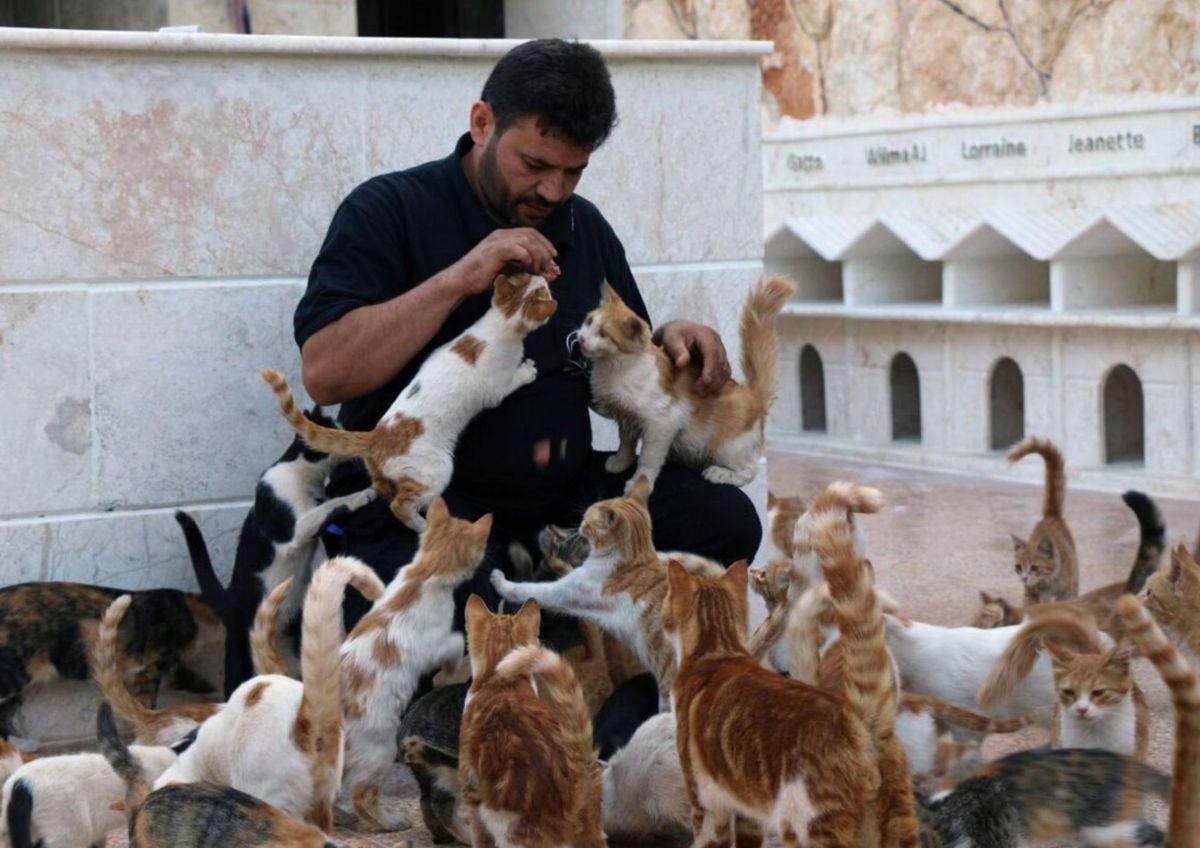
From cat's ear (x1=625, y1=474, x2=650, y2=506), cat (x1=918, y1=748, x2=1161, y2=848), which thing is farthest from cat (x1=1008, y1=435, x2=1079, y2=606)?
cat (x1=918, y1=748, x2=1161, y2=848)

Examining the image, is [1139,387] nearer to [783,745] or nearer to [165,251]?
[165,251]

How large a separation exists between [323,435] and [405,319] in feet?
1.12

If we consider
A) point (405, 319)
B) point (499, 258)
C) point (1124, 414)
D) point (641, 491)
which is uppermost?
point (499, 258)

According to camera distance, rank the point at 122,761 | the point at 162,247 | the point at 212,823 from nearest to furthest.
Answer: the point at 212,823 → the point at 122,761 → the point at 162,247

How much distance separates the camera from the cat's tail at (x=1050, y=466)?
16.5 feet

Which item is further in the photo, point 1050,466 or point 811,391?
point 811,391

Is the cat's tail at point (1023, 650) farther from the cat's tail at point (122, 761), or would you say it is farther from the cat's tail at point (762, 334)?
the cat's tail at point (122, 761)

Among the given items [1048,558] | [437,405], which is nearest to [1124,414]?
[1048,558]

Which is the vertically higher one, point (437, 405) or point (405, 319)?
point (405, 319)

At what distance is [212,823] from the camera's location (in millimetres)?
2758

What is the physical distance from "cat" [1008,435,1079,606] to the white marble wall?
203 cm

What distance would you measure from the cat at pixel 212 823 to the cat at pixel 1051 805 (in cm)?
106

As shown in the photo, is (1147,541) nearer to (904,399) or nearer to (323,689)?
(323,689)

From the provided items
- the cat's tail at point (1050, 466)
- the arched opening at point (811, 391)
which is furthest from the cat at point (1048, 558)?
the arched opening at point (811, 391)
